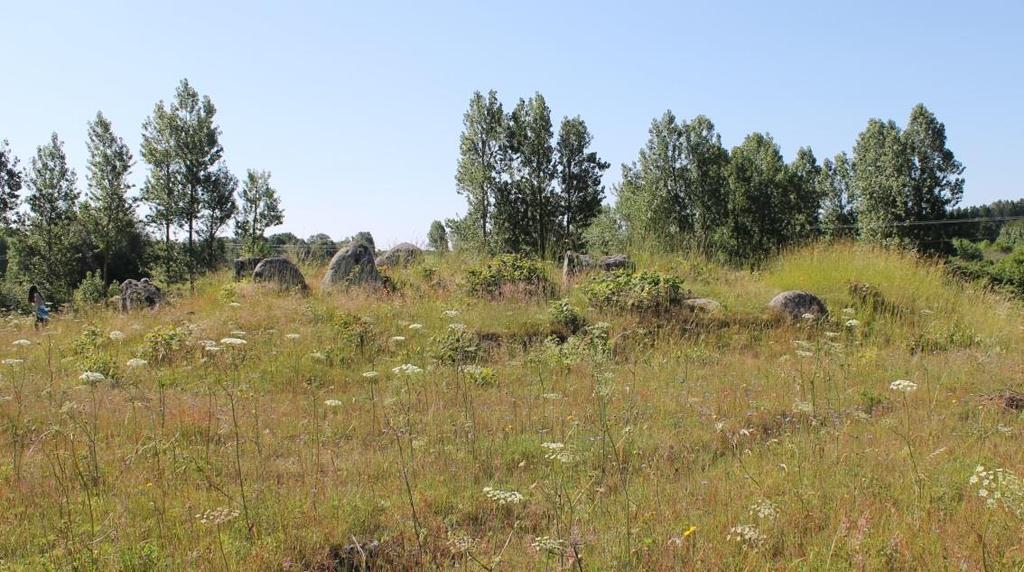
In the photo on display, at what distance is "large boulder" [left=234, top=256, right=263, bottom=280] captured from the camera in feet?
41.3

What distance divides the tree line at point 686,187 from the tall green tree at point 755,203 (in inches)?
2.3

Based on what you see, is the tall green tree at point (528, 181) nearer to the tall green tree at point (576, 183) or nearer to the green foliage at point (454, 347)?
the tall green tree at point (576, 183)

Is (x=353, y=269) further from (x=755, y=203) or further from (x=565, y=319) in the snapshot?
(x=755, y=203)

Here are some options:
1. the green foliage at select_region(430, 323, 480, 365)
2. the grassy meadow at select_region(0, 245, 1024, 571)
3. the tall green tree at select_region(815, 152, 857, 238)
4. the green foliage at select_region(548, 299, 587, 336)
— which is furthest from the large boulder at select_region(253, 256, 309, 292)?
the tall green tree at select_region(815, 152, 857, 238)

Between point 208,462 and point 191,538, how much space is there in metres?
1.04

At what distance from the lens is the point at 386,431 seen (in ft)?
15.5

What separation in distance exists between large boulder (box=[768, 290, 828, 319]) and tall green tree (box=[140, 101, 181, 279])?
91.5 ft

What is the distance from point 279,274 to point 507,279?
4.52m

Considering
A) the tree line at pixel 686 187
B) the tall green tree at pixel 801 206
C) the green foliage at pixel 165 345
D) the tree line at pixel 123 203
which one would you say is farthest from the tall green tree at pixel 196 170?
the tall green tree at pixel 801 206

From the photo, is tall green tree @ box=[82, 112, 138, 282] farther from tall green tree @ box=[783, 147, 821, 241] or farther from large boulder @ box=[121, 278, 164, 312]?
tall green tree @ box=[783, 147, 821, 241]

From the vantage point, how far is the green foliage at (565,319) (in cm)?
870

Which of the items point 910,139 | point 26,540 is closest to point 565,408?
point 26,540

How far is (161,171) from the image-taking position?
89.8 feet

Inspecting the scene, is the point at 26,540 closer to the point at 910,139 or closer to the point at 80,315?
the point at 80,315
